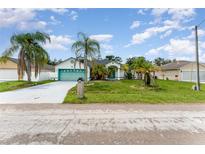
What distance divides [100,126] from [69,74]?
90.9 ft

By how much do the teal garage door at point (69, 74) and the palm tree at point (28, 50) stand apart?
1054 cm

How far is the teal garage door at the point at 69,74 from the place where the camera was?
32.8 metres

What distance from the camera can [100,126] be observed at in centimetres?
591

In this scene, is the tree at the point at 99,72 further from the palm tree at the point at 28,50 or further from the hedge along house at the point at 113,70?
the palm tree at the point at 28,50

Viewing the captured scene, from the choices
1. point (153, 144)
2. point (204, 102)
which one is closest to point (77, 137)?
point (153, 144)

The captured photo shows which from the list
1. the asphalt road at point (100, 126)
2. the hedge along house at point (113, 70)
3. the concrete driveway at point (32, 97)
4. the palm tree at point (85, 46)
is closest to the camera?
the asphalt road at point (100, 126)

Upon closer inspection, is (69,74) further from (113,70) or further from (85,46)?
(85,46)

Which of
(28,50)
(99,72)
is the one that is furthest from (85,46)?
(99,72)

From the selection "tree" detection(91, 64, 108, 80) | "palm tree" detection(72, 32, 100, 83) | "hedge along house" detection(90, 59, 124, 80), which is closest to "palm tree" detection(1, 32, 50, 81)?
"palm tree" detection(72, 32, 100, 83)

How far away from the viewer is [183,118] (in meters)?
7.01

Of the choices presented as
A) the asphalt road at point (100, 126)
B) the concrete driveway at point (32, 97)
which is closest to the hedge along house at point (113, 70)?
the concrete driveway at point (32, 97)
